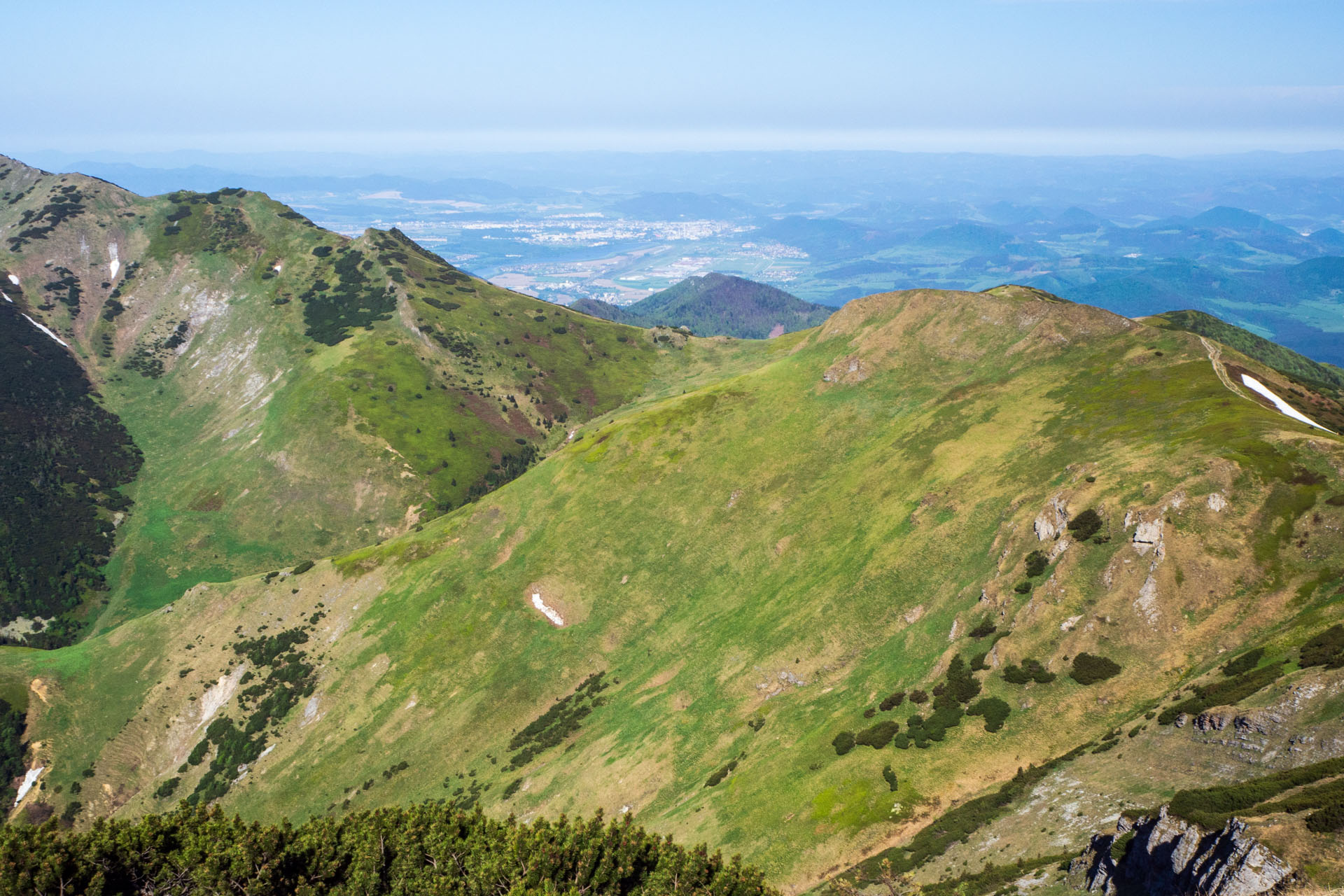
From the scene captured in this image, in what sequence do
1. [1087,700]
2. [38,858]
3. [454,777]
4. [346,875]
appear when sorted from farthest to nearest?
1. [454,777]
2. [1087,700]
3. [346,875]
4. [38,858]

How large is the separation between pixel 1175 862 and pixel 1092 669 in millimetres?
28176

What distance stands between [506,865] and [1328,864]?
47751 millimetres

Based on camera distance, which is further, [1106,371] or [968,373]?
[968,373]

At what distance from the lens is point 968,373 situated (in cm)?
13325

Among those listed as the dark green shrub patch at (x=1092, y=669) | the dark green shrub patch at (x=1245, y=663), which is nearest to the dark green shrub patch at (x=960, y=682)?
the dark green shrub patch at (x=1092, y=669)

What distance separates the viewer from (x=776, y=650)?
9481cm

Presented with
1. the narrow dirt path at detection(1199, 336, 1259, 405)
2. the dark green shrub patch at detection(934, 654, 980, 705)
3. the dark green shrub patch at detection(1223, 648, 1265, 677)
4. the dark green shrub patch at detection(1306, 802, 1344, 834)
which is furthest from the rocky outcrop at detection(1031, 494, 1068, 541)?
the dark green shrub patch at detection(1306, 802, 1344, 834)

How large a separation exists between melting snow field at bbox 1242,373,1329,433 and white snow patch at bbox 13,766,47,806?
8120 inches

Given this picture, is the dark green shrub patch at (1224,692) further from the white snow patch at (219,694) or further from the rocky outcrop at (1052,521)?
the white snow patch at (219,694)

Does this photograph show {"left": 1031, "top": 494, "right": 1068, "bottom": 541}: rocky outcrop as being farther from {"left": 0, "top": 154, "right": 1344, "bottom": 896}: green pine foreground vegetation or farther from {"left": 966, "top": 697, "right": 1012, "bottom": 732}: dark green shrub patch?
{"left": 966, "top": 697, "right": 1012, "bottom": 732}: dark green shrub patch

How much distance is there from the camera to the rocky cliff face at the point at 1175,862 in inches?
1350

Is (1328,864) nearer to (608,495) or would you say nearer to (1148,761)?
(1148,761)

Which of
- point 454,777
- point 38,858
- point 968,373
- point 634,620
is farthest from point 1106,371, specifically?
point 38,858

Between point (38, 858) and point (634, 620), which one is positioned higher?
point (38, 858)
